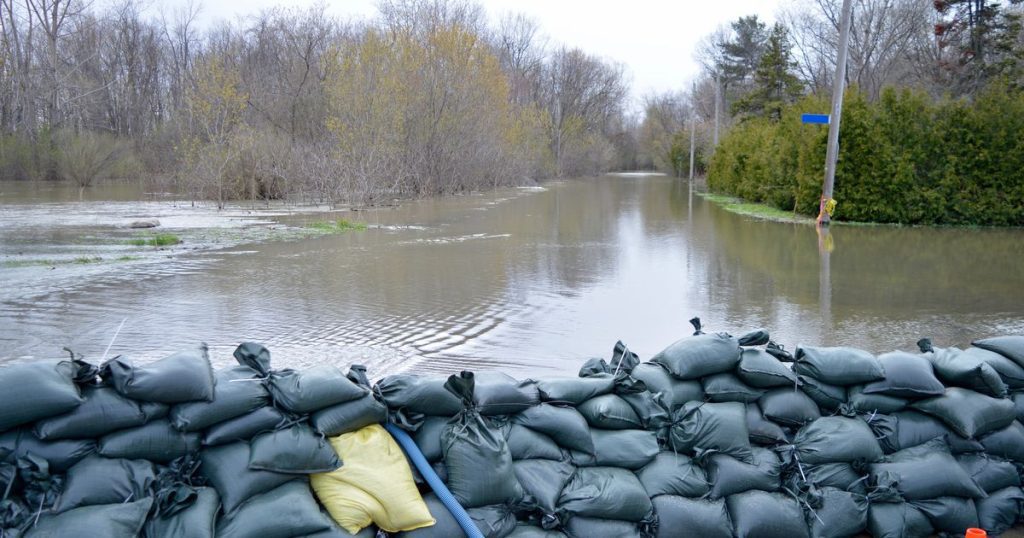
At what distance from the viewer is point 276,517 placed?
10.7 feet

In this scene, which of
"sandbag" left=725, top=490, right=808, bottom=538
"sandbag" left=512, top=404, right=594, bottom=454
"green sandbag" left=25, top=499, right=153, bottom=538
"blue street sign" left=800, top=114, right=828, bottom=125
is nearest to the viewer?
"green sandbag" left=25, top=499, right=153, bottom=538

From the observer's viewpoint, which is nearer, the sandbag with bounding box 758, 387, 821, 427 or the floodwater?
the sandbag with bounding box 758, 387, 821, 427

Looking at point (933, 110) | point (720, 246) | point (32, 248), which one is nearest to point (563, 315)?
point (720, 246)

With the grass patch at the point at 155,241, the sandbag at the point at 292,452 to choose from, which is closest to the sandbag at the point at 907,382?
the sandbag at the point at 292,452

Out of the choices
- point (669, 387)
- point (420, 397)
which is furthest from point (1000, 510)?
point (420, 397)

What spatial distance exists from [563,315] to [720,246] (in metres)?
7.76

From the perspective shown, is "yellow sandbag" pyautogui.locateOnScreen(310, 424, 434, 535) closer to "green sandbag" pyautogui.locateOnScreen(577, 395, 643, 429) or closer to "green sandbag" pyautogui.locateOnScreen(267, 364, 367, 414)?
"green sandbag" pyautogui.locateOnScreen(267, 364, 367, 414)

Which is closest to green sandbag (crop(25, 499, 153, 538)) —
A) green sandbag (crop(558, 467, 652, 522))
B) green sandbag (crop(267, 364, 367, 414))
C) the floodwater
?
green sandbag (crop(267, 364, 367, 414))

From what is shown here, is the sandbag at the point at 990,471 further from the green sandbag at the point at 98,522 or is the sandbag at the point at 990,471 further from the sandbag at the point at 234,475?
the green sandbag at the point at 98,522

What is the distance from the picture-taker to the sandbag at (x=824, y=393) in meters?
4.21

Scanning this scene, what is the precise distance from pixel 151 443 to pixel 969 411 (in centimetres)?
394

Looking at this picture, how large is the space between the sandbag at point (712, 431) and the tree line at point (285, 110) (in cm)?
2191

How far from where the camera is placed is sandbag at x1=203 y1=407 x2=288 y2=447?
346cm

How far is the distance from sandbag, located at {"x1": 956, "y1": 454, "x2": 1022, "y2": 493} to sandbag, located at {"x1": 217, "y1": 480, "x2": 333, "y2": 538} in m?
3.25
